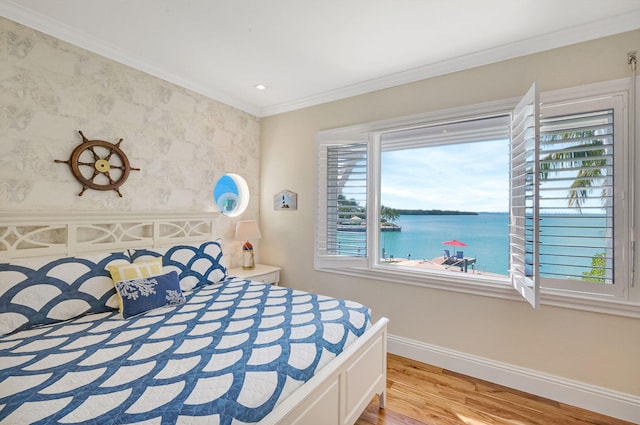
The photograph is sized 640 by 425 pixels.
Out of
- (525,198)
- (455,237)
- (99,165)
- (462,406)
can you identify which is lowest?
(462,406)

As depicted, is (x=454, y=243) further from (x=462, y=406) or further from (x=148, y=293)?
(x=148, y=293)

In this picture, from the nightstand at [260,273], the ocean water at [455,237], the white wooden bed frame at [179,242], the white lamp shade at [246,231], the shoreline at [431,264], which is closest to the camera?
the white wooden bed frame at [179,242]

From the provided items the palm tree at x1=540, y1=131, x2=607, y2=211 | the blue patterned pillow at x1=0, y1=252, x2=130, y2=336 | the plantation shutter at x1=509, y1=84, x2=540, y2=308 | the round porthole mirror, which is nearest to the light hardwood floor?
the plantation shutter at x1=509, y1=84, x2=540, y2=308

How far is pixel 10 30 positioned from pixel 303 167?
249 centimetres

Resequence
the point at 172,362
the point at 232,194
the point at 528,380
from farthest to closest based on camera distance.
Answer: the point at 232,194 < the point at 528,380 < the point at 172,362

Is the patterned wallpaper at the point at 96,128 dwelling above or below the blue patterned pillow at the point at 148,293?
above

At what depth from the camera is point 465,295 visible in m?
2.50

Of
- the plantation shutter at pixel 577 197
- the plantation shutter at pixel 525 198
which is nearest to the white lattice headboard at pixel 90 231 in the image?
the plantation shutter at pixel 525 198

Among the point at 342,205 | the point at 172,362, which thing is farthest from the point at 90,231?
the point at 342,205

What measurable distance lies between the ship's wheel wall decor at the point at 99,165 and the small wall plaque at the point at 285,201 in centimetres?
158

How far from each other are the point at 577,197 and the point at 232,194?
3.35 metres

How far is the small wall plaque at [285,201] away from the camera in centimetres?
349

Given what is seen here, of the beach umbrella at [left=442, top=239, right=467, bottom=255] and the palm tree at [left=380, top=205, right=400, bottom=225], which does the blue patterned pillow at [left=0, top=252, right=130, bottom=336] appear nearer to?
the palm tree at [left=380, top=205, right=400, bottom=225]

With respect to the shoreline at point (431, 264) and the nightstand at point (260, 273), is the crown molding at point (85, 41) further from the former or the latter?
the shoreline at point (431, 264)
